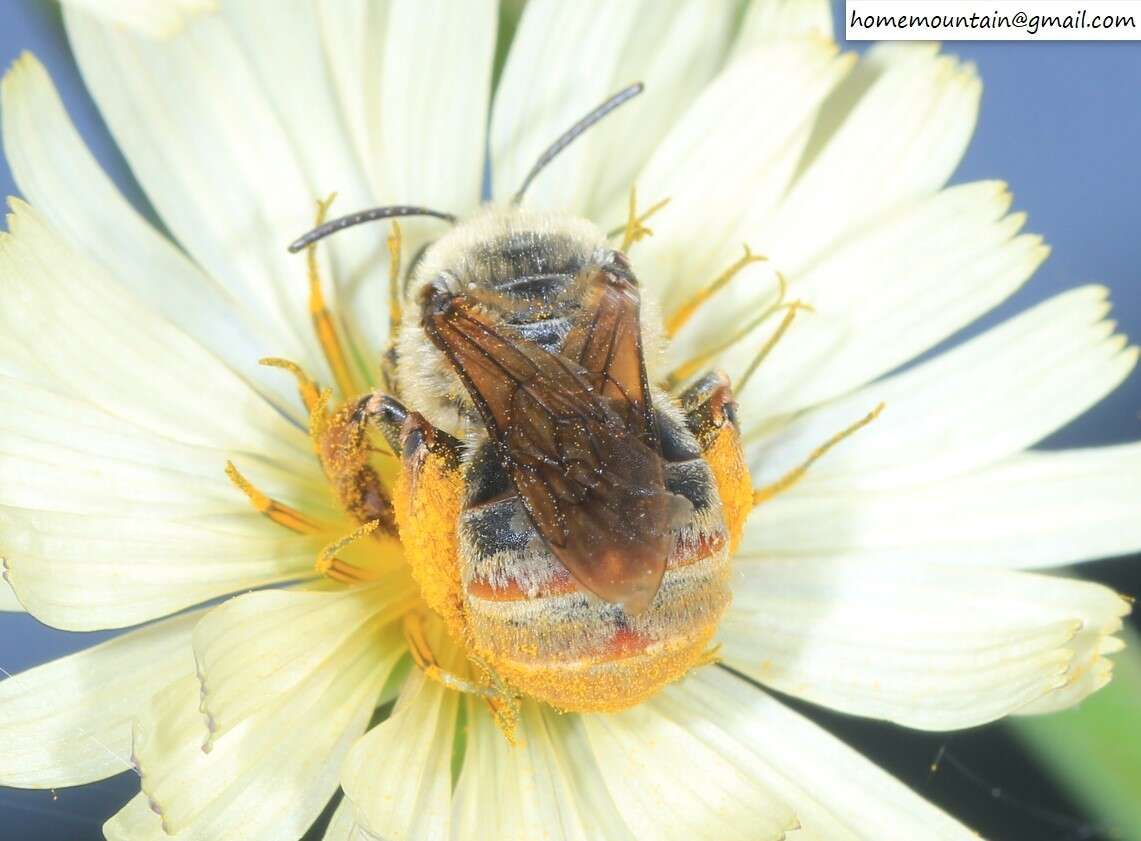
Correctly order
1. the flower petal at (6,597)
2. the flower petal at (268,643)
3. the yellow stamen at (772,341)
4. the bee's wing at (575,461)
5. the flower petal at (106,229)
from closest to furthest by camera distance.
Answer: the bee's wing at (575,461)
the flower petal at (268,643)
the flower petal at (6,597)
the flower petal at (106,229)
the yellow stamen at (772,341)

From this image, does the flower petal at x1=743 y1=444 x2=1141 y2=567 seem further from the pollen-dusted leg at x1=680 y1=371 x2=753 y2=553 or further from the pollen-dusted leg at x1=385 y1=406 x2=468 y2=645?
the pollen-dusted leg at x1=385 y1=406 x2=468 y2=645

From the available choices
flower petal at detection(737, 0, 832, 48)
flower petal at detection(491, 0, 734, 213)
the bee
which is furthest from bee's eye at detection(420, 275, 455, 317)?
flower petal at detection(737, 0, 832, 48)

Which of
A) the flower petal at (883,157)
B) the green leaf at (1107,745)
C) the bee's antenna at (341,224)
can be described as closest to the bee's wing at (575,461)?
the bee's antenna at (341,224)

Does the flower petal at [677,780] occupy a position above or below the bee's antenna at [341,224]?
below

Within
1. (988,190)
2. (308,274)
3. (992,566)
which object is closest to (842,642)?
(992,566)

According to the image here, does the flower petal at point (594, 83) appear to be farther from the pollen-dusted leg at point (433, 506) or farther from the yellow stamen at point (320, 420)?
the pollen-dusted leg at point (433, 506)

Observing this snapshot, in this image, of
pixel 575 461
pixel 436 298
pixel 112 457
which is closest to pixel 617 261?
pixel 436 298
